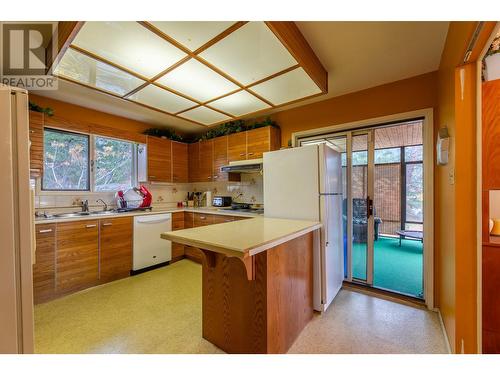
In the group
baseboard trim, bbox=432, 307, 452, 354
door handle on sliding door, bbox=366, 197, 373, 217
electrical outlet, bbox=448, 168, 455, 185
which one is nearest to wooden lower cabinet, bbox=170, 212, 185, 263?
door handle on sliding door, bbox=366, 197, 373, 217

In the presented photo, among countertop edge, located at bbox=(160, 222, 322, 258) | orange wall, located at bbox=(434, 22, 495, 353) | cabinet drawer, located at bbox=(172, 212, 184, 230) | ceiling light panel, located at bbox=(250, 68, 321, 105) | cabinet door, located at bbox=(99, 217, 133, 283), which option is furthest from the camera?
cabinet drawer, located at bbox=(172, 212, 184, 230)

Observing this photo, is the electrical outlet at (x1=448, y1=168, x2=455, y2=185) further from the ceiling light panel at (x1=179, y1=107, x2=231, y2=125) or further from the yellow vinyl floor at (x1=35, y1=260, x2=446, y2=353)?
the ceiling light panel at (x1=179, y1=107, x2=231, y2=125)

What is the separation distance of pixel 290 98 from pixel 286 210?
1362 millimetres

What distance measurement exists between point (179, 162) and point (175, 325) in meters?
2.87

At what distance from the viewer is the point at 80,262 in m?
2.53

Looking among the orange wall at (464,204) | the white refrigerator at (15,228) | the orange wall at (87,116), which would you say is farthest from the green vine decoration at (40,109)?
the orange wall at (464,204)

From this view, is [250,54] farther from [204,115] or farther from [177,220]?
[177,220]

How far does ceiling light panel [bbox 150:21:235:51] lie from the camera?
1.36 m

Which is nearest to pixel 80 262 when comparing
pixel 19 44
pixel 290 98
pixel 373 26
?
pixel 19 44

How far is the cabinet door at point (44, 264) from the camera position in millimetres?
2229

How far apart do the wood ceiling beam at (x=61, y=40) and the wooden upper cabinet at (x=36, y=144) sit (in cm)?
102

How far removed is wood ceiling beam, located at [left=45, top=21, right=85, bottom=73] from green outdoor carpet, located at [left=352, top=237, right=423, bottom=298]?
335 cm

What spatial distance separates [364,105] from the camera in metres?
2.57
